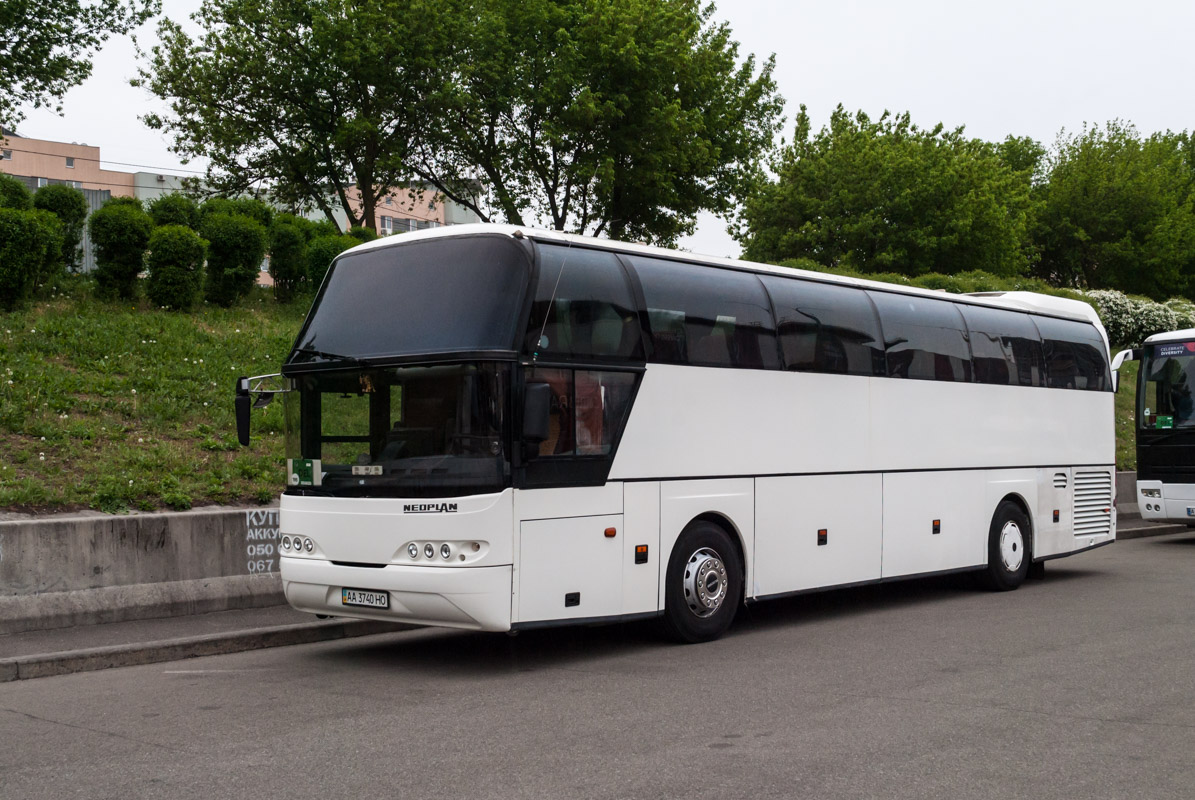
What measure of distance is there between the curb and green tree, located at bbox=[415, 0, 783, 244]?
26.0 m

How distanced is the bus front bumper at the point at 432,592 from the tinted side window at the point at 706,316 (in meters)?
2.48

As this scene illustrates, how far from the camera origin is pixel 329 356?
965 cm

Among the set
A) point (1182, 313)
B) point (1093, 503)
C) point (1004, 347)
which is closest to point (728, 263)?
point (1004, 347)

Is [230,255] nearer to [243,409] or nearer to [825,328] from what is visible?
[243,409]

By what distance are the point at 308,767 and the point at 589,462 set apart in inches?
154

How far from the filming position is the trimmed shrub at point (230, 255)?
19.7 metres

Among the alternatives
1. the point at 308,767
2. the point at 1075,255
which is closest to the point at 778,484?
the point at 308,767

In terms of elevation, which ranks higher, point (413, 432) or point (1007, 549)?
point (413, 432)

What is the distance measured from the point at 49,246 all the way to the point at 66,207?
2.14 meters

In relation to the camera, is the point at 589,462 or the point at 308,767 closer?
the point at 308,767

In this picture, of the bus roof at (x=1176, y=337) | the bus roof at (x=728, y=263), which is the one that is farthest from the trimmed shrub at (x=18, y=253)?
the bus roof at (x=1176, y=337)

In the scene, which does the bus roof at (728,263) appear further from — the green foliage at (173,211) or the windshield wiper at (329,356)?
the green foliage at (173,211)

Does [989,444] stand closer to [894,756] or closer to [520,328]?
[520,328]

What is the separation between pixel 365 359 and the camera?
9359 mm
